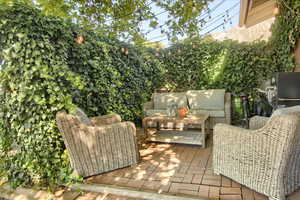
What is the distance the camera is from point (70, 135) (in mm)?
1956

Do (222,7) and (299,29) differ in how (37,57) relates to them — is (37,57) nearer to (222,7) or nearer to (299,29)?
(299,29)

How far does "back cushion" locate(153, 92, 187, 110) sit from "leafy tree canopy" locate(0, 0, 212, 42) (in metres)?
1.95

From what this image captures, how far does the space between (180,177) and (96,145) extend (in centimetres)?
112

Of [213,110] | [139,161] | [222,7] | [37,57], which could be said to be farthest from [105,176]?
[222,7]

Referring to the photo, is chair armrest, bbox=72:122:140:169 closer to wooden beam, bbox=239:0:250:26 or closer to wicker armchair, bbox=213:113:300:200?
wicker armchair, bbox=213:113:300:200

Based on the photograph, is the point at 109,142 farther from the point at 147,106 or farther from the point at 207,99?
the point at 207,99

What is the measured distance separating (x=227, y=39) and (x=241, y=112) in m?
2.08

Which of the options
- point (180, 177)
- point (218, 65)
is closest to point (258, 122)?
point (180, 177)

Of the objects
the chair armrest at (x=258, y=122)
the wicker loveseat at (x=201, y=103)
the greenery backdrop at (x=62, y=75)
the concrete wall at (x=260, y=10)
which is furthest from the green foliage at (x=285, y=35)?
the chair armrest at (x=258, y=122)

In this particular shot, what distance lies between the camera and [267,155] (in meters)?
1.51

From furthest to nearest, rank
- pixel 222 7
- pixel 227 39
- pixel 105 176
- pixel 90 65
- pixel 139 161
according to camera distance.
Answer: pixel 222 7
pixel 227 39
pixel 90 65
pixel 139 161
pixel 105 176

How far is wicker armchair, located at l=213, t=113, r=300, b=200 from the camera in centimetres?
139

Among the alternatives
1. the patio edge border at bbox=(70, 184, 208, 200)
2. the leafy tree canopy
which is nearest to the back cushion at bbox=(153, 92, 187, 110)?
the leafy tree canopy

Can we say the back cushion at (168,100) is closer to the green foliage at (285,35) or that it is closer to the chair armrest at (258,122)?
the chair armrest at (258,122)
